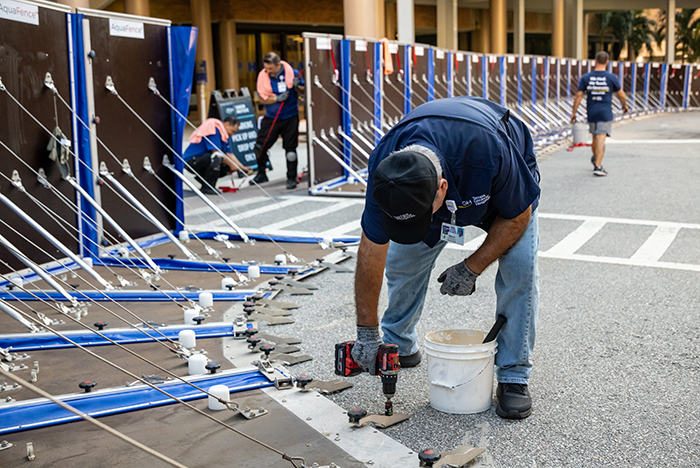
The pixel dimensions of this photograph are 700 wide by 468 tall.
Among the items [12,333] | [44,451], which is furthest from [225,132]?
[44,451]

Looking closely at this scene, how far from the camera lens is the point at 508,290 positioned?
349 centimetres

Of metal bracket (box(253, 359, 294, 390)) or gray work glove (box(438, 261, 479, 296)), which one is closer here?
gray work glove (box(438, 261, 479, 296))

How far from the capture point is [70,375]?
13.5 feet

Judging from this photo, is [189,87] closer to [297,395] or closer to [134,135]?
[134,135]

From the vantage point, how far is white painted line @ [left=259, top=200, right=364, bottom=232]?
8.51 meters

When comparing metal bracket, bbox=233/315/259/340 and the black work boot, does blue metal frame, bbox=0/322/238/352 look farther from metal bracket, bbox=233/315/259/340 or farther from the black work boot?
the black work boot

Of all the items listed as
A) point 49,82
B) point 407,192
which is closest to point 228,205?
point 49,82

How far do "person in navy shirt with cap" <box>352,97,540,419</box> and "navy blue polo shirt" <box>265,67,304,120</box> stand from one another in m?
8.07

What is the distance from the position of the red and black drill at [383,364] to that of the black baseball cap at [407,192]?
594mm

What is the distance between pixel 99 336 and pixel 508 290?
8.52 ft

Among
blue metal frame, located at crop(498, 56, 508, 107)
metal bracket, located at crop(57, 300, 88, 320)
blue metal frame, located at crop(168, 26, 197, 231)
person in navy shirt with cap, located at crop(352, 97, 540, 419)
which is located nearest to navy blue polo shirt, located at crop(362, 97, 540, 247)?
person in navy shirt with cap, located at crop(352, 97, 540, 419)

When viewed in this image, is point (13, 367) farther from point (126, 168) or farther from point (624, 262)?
point (624, 262)

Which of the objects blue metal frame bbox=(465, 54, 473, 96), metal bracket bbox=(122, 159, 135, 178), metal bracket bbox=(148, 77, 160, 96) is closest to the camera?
metal bracket bbox=(122, 159, 135, 178)

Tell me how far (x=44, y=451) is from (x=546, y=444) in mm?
2154
